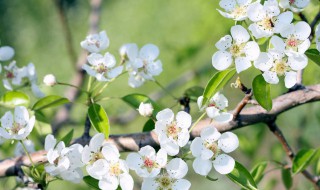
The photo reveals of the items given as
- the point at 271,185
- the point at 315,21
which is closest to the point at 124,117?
the point at 271,185

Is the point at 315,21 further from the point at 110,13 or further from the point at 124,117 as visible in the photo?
the point at 110,13

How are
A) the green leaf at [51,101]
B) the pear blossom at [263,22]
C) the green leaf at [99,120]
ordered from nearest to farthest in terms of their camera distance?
1. the pear blossom at [263,22]
2. the green leaf at [99,120]
3. the green leaf at [51,101]

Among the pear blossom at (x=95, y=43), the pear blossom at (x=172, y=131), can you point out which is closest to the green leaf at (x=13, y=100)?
the pear blossom at (x=95, y=43)

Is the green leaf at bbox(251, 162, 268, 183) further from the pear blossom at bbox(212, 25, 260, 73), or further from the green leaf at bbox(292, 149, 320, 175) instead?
the pear blossom at bbox(212, 25, 260, 73)

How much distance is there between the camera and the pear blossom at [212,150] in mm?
1116

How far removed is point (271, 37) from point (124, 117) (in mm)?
1541

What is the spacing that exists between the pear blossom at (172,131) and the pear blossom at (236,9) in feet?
0.75

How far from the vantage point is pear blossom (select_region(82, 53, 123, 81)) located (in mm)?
1297

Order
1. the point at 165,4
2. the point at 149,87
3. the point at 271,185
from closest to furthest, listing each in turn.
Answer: the point at 271,185, the point at 149,87, the point at 165,4

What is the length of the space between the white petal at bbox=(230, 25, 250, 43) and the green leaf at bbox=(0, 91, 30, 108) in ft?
1.89

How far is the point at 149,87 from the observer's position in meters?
4.60

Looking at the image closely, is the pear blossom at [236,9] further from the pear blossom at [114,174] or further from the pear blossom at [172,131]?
→ the pear blossom at [114,174]

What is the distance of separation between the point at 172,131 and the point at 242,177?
0.18 meters

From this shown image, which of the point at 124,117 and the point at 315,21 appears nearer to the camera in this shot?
the point at 315,21
